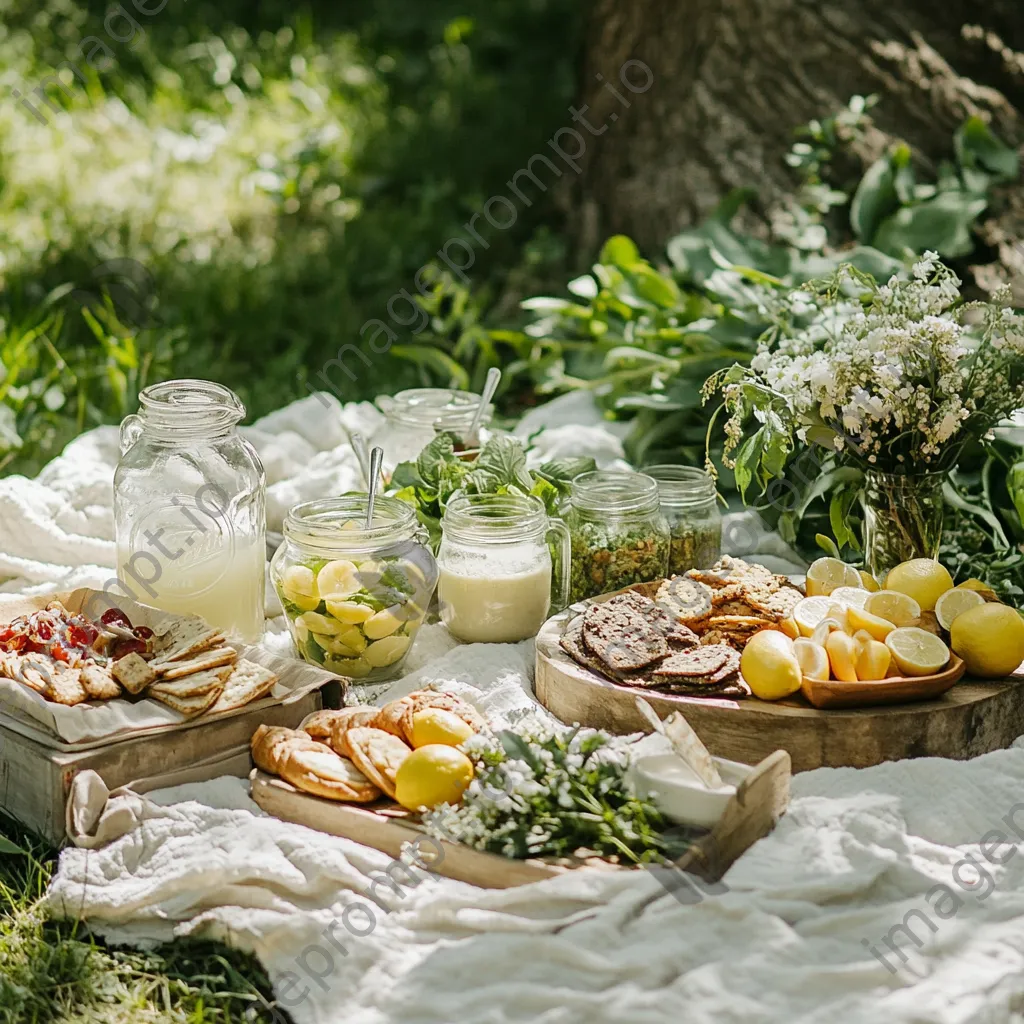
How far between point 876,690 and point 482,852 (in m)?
0.86

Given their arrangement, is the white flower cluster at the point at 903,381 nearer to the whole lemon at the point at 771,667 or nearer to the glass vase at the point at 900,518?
the glass vase at the point at 900,518

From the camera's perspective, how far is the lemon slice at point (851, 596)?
9.37 ft

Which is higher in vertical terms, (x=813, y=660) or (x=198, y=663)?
(x=813, y=660)

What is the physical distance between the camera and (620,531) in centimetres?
321

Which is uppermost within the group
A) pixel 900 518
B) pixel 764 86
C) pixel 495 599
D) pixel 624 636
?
pixel 764 86

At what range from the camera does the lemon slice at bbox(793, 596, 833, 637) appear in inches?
109

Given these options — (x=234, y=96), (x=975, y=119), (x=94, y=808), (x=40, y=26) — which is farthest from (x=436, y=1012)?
(x=40, y=26)

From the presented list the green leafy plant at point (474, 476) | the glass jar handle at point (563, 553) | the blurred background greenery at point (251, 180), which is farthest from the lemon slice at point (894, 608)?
the blurred background greenery at point (251, 180)

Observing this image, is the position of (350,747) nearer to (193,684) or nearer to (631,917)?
(193,684)

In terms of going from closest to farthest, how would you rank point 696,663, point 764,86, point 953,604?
point 696,663
point 953,604
point 764,86

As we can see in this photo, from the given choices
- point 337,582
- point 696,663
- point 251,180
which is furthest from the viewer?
point 251,180

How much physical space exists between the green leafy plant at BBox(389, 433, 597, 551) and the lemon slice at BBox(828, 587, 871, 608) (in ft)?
2.54

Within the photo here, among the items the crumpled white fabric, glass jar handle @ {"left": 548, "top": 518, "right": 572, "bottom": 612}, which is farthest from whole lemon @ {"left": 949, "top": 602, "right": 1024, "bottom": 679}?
glass jar handle @ {"left": 548, "top": 518, "right": 572, "bottom": 612}

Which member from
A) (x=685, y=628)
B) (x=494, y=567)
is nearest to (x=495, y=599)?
(x=494, y=567)
